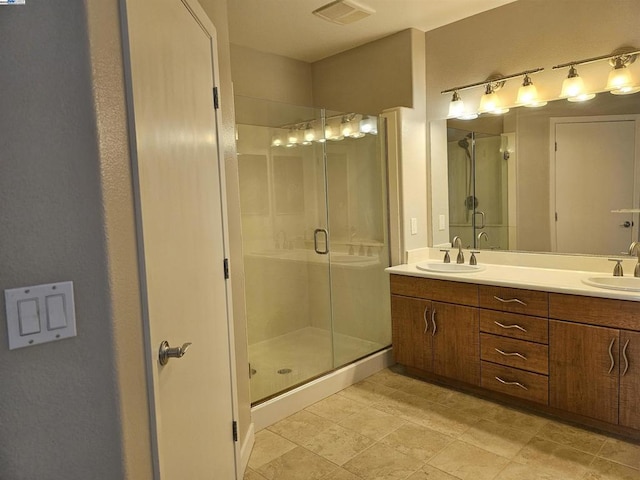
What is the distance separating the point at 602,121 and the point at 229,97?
2313 mm

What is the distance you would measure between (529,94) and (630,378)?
1863 mm

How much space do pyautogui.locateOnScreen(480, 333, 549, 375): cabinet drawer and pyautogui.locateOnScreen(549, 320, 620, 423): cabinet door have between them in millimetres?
51

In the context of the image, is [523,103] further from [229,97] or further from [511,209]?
[229,97]

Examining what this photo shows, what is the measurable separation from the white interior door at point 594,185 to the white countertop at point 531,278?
235mm

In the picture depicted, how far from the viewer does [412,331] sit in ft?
10.4

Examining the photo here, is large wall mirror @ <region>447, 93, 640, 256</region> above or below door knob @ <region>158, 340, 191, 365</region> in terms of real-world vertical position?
above

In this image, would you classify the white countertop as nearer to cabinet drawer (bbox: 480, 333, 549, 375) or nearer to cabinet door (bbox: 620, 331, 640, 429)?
cabinet door (bbox: 620, 331, 640, 429)

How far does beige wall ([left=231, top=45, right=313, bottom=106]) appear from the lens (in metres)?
3.63

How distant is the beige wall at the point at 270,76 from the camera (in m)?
3.63

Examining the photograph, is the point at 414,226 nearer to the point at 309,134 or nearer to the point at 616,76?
the point at 309,134

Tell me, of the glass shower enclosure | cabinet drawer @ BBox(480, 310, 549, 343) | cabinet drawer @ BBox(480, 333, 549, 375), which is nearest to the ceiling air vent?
the glass shower enclosure

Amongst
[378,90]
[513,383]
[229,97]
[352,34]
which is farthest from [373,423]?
[352,34]

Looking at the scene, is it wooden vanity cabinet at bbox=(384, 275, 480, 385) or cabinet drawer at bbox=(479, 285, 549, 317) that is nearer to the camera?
cabinet drawer at bbox=(479, 285, 549, 317)

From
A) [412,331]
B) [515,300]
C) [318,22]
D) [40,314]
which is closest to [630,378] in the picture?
[515,300]
